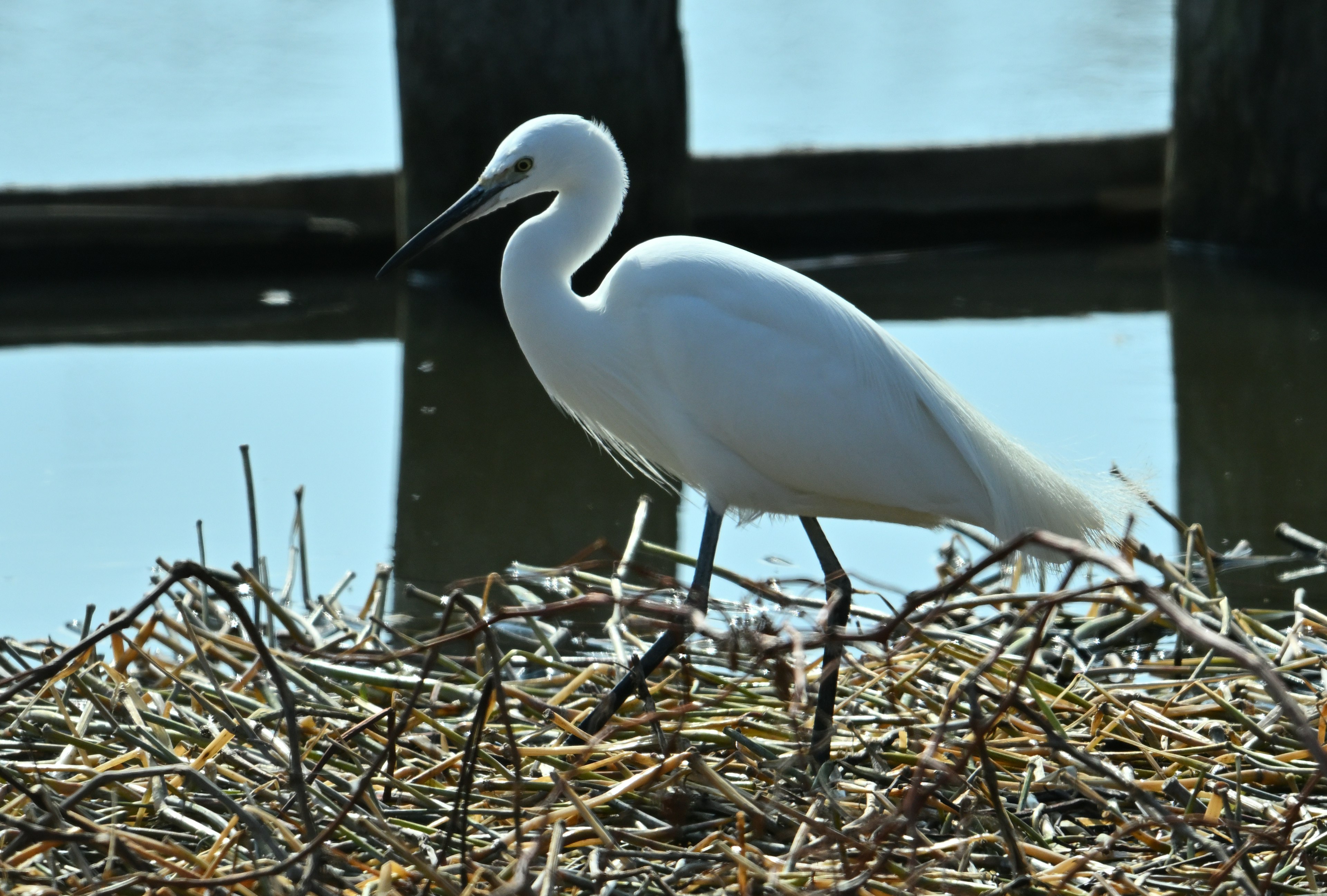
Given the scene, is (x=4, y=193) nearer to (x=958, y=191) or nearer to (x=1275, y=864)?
(x=958, y=191)

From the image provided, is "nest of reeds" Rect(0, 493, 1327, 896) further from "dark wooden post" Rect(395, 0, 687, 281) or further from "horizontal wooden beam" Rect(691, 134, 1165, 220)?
"horizontal wooden beam" Rect(691, 134, 1165, 220)

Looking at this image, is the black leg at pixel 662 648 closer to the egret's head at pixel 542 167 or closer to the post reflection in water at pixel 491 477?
the egret's head at pixel 542 167

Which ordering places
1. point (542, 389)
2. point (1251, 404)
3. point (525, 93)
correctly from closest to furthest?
point (1251, 404)
point (542, 389)
point (525, 93)

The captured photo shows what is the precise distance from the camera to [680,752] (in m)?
1.93

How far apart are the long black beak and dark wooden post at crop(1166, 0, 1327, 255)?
4289 millimetres

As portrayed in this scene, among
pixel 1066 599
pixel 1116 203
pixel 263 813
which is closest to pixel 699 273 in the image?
pixel 263 813

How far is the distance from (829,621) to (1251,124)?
4.79 m

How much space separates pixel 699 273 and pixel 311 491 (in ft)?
5.62

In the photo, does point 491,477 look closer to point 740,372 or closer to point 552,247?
point 552,247

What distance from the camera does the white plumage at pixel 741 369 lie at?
7.68 feet

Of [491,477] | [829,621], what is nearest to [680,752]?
[829,621]

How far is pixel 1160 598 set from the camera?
1.11m

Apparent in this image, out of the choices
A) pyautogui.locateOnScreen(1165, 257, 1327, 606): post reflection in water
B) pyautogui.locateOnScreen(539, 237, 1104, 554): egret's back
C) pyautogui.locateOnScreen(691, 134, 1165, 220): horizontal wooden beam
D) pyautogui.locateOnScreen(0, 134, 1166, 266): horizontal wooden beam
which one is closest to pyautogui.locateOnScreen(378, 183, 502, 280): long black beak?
pyautogui.locateOnScreen(539, 237, 1104, 554): egret's back

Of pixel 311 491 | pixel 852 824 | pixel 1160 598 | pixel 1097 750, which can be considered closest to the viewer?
pixel 1160 598
